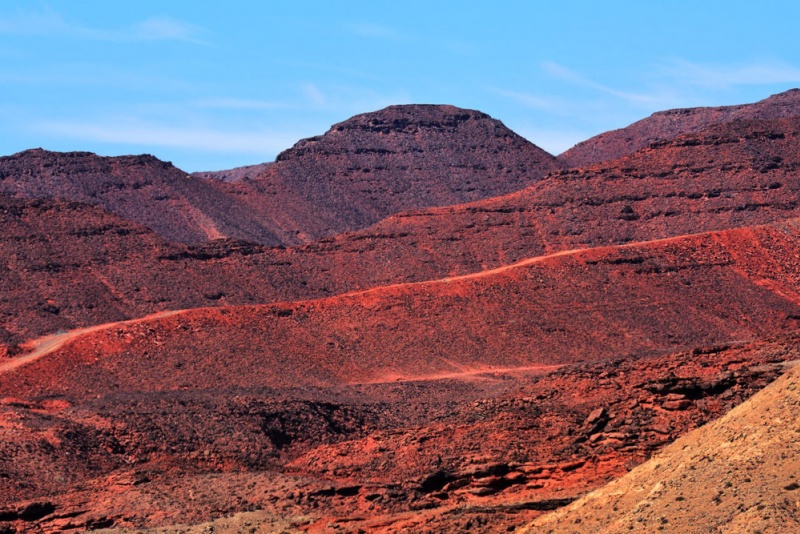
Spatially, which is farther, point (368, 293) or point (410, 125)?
point (410, 125)

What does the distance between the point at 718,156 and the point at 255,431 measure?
57248 millimetres

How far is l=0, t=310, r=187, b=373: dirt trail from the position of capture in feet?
191

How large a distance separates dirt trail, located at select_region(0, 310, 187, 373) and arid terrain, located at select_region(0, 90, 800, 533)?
0.43m

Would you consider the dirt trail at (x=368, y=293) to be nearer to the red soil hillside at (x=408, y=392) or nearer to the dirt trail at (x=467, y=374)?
the dirt trail at (x=467, y=374)

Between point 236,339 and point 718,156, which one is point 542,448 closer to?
point 236,339

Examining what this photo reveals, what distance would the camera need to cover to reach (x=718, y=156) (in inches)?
3482

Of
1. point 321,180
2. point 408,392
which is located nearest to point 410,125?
point 321,180

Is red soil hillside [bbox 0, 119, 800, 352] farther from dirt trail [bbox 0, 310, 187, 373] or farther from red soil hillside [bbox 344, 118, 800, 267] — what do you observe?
dirt trail [bbox 0, 310, 187, 373]

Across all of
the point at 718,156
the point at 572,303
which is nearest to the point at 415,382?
the point at 572,303

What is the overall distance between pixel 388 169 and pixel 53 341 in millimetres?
73522

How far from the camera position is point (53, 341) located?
210 ft

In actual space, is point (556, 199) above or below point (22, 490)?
above

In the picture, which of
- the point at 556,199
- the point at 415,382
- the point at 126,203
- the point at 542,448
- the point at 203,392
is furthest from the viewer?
the point at 126,203

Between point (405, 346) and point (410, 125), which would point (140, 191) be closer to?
point (410, 125)
